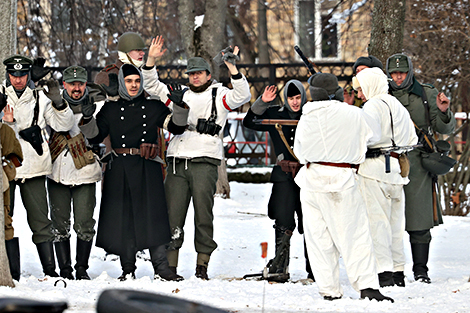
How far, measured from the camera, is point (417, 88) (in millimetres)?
6035

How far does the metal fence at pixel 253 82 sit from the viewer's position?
12.5m

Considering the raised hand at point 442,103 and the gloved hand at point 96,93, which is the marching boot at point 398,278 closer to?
the raised hand at point 442,103

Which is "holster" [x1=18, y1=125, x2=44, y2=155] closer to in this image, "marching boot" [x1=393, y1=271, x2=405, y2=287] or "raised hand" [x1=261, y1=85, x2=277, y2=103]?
"raised hand" [x1=261, y1=85, x2=277, y2=103]

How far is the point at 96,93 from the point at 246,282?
82.6 inches

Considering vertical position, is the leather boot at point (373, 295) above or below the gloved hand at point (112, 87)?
below

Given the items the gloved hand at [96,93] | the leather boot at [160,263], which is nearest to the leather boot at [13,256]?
the leather boot at [160,263]

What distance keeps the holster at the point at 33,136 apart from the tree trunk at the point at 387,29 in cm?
396

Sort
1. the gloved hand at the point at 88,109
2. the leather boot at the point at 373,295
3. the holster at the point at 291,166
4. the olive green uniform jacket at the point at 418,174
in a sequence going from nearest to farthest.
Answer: the leather boot at the point at 373,295, the gloved hand at the point at 88,109, the holster at the point at 291,166, the olive green uniform jacket at the point at 418,174

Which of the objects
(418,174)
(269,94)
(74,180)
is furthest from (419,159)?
(74,180)

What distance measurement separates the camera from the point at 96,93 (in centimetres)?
603

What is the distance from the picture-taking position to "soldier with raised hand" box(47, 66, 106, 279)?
5.93 metres

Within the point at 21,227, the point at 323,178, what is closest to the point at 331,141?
the point at 323,178

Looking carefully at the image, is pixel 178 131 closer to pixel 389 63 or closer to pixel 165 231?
pixel 165 231

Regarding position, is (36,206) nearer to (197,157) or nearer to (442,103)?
(197,157)
